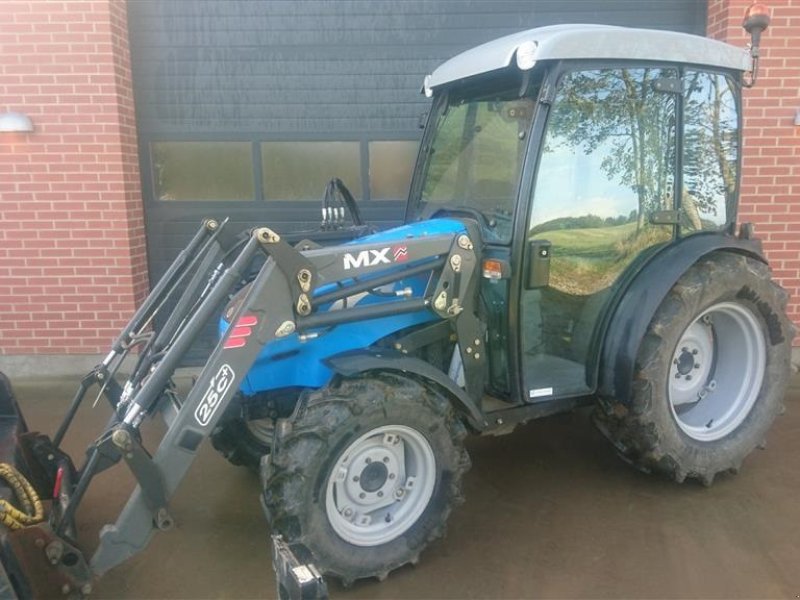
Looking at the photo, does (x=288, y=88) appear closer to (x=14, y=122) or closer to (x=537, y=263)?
(x=14, y=122)

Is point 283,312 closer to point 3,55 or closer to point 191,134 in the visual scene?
A: point 191,134

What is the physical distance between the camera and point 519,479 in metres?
3.76

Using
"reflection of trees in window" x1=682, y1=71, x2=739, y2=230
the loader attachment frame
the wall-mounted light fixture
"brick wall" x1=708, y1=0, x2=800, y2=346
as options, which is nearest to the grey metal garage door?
"brick wall" x1=708, y1=0, x2=800, y2=346

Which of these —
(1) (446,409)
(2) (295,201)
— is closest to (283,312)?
(1) (446,409)

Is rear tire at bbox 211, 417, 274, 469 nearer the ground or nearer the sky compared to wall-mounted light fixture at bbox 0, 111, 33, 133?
nearer the ground

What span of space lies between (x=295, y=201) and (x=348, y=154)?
24.3 inches

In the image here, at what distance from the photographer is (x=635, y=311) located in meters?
3.20

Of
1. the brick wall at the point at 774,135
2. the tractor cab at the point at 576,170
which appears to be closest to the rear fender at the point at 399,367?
the tractor cab at the point at 576,170

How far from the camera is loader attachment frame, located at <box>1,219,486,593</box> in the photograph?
2.45 metres

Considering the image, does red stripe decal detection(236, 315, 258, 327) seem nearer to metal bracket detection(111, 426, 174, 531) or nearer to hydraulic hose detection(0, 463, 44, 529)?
metal bracket detection(111, 426, 174, 531)

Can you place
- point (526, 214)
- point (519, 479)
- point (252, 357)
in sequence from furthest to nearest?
1. point (519, 479)
2. point (526, 214)
3. point (252, 357)

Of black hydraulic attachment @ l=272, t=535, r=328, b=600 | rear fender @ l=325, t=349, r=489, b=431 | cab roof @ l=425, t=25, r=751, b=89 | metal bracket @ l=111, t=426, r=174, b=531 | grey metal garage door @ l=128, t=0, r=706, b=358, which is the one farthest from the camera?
grey metal garage door @ l=128, t=0, r=706, b=358

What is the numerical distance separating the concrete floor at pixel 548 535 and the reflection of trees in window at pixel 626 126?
1490mm

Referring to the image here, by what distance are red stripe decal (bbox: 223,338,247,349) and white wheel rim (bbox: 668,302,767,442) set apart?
234 cm
